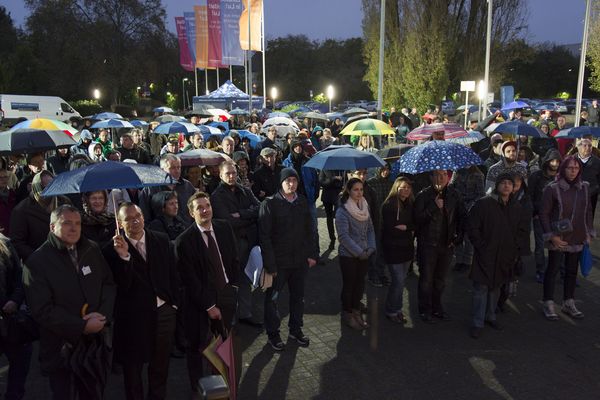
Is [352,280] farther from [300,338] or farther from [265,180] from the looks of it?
[265,180]

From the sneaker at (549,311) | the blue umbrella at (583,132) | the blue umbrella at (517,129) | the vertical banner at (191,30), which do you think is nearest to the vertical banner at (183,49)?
the vertical banner at (191,30)

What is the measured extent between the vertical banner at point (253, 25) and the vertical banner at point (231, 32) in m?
0.53

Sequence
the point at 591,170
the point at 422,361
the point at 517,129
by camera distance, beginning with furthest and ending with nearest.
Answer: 1. the point at 517,129
2. the point at 591,170
3. the point at 422,361

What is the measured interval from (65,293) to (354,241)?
3020mm

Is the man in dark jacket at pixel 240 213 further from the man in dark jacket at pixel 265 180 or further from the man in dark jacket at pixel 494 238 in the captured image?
the man in dark jacket at pixel 494 238

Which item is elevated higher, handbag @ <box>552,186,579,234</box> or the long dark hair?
the long dark hair

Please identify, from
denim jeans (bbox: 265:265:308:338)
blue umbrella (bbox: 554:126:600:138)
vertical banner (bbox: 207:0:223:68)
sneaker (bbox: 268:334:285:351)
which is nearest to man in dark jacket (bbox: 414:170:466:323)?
denim jeans (bbox: 265:265:308:338)

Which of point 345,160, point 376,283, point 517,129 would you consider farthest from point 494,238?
point 517,129

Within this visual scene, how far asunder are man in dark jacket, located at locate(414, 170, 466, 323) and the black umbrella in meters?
4.89

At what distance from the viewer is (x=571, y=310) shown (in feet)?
20.4

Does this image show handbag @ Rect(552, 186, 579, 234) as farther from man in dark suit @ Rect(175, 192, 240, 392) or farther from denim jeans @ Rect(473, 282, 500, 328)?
man in dark suit @ Rect(175, 192, 240, 392)

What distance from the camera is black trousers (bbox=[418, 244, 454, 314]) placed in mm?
5988

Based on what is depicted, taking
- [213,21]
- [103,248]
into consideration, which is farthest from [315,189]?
[213,21]

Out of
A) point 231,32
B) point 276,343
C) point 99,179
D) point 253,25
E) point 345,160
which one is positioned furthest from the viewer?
point 231,32
